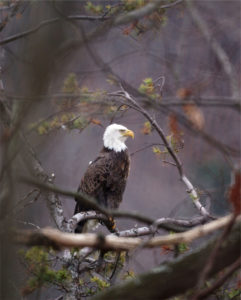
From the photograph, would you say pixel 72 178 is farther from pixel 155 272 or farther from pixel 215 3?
pixel 155 272

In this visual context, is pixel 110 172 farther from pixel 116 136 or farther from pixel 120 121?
pixel 120 121

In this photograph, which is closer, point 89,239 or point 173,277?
A: point 173,277

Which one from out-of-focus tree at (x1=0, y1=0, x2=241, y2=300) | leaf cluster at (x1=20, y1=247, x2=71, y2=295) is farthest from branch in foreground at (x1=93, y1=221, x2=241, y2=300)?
leaf cluster at (x1=20, y1=247, x2=71, y2=295)

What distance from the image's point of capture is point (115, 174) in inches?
132

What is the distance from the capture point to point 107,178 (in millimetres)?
3346

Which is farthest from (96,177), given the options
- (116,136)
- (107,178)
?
(116,136)

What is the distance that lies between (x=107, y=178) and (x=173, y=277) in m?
2.02

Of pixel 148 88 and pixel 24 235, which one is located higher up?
pixel 148 88

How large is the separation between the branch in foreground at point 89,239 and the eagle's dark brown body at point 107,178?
176 centimetres

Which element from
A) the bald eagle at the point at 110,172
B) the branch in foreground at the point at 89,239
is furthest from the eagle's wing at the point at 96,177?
the branch in foreground at the point at 89,239

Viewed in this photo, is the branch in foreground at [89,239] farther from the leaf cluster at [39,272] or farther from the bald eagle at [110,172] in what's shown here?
the bald eagle at [110,172]

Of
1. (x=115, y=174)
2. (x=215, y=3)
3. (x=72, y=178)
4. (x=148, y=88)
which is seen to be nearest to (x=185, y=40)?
(x=215, y=3)

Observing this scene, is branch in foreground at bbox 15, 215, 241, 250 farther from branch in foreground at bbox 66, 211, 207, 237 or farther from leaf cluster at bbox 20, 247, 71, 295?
branch in foreground at bbox 66, 211, 207, 237

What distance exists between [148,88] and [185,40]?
0.65 m
